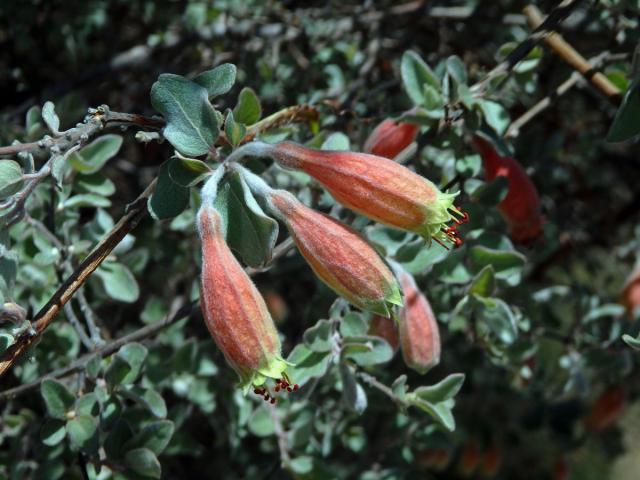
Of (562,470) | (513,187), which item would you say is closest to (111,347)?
(513,187)

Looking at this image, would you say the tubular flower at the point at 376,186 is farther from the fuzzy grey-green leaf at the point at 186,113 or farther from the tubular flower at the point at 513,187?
the tubular flower at the point at 513,187

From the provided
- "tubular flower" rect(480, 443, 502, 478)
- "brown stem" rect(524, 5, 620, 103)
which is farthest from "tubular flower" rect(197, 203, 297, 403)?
"tubular flower" rect(480, 443, 502, 478)

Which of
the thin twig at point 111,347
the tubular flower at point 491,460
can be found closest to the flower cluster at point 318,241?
the thin twig at point 111,347

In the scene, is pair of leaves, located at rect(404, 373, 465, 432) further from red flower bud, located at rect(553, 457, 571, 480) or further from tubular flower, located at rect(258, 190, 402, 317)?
red flower bud, located at rect(553, 457, 571, 480)

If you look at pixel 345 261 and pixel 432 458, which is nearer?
pixel 345 261

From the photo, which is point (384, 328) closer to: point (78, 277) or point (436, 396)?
point (436, 396)

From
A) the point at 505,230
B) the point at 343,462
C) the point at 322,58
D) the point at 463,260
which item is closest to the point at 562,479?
the point at 343,462

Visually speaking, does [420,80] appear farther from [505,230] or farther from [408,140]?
[505,230]
